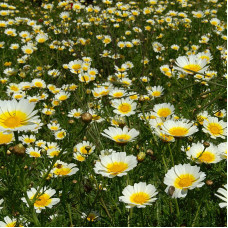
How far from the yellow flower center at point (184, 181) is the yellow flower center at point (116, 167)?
21 cm

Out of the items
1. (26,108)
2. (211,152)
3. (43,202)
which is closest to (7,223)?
(43,202)

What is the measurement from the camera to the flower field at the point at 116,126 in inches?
46.5

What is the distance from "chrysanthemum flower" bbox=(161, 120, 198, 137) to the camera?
1249mm

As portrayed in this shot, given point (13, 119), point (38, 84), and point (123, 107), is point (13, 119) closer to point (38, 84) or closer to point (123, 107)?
point (123, 107)

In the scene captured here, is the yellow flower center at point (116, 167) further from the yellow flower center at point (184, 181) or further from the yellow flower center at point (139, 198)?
the yellow flower center at point (184, 181)

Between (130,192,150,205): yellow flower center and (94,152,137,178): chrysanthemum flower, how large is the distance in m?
0.10

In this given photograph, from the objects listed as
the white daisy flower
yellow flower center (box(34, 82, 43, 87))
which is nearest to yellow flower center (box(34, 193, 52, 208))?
the white daisy flower

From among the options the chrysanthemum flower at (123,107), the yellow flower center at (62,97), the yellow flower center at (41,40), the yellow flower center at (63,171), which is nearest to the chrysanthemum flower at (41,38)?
the yellow flower center at (41,40)

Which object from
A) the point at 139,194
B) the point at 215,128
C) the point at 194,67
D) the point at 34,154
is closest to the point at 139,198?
the point at 139,194

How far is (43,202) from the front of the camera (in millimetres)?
1563

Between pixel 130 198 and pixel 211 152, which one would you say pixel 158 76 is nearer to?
pixel 211 152

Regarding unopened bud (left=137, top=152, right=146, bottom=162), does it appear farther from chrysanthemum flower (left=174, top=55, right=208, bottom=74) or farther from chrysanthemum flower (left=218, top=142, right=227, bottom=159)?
chrysanthemum flower (left=174, top=55, right=208, bottom=74)

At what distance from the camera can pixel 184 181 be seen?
117cm

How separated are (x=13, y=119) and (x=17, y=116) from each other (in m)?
0.04
